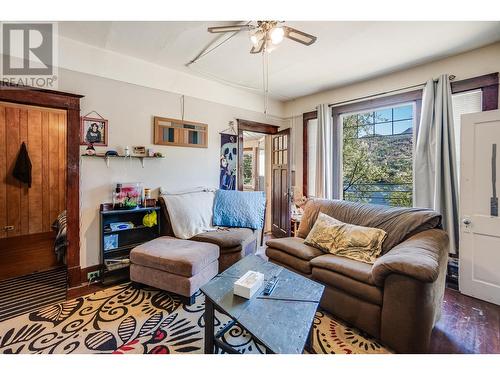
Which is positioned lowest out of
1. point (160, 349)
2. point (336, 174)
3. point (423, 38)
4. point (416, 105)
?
point (160, 349)

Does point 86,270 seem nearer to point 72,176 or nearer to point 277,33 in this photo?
point 72,176

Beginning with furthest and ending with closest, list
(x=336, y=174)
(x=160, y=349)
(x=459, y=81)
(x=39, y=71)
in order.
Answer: (x=336, y=174)
(x=459, y=81)
(x=39, y=71)
(x=160, y=349)

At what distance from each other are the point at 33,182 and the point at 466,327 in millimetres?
5530

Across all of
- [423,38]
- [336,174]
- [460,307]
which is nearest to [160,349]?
[460,307]

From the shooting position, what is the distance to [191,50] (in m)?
2.37

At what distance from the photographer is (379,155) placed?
3.07 m

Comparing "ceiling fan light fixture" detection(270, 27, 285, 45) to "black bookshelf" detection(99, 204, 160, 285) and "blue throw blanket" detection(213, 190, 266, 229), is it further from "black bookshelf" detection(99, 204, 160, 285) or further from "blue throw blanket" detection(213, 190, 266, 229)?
"black bookshelf" detection(99, 204, 160, 285)

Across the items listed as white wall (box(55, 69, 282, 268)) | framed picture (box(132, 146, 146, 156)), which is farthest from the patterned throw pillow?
framed picture (box(132, 146, 146, 156))

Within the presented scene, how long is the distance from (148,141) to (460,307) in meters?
3.36

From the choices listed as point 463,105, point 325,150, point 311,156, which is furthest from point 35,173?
point 463,105

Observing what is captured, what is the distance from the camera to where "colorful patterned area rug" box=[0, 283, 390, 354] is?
141cm

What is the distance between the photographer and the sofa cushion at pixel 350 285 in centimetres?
149

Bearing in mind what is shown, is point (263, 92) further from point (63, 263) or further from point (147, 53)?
point (63, 263)

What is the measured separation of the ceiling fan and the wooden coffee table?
1.62 meters
